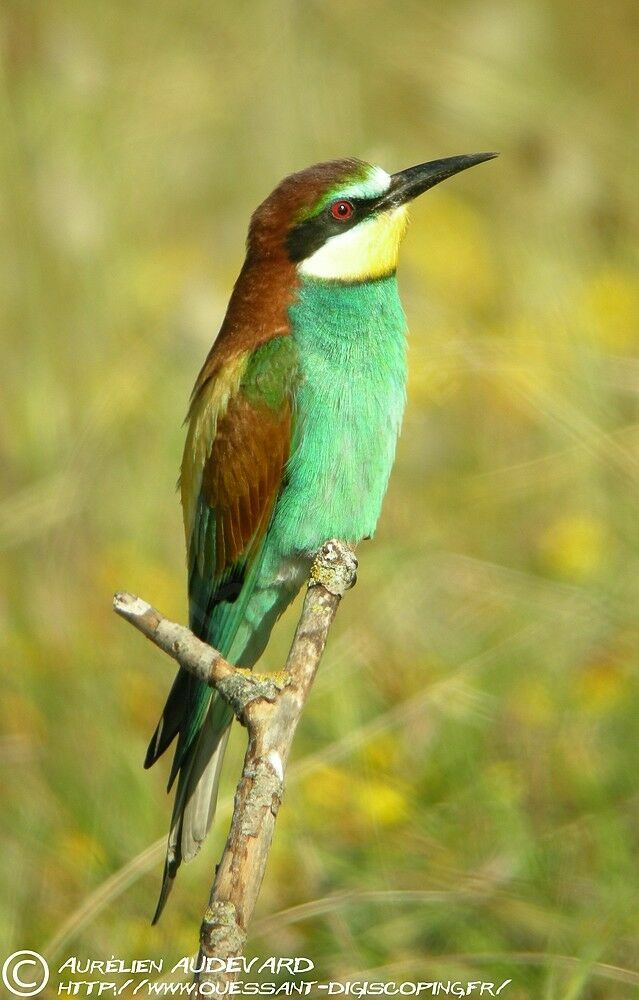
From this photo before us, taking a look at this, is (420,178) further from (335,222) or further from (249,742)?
(249,742)

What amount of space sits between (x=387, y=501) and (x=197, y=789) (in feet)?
5.38

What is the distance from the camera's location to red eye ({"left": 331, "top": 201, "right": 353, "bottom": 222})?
2.67 metres

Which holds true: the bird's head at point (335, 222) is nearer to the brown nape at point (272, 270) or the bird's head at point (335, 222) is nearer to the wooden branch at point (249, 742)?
the brown nape at point (272, 270)

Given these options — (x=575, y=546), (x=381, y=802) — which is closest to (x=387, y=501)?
(x=575, y=546)

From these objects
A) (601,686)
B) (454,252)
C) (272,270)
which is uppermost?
(454,252)

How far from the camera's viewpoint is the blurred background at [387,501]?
2.78 meters

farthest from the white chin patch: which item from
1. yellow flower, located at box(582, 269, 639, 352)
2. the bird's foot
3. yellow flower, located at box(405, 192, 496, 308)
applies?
yellow flower, located at box(405, 192, 496, 308)

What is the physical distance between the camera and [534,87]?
504 cm

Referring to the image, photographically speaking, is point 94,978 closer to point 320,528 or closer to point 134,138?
point 320,528

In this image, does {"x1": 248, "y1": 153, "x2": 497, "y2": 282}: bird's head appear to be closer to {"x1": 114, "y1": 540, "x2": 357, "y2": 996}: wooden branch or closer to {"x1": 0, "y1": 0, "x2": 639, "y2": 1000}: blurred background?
{"x1": 0, "y1": 0, "x2": 639, "y2": 1000}: blurred background

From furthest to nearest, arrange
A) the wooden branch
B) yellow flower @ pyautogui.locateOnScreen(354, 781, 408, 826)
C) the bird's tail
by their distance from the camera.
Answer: yellow flower @ pyautogui.locateOnScreen(354, 781, 408, 826), the bird's tail, the wooden branch

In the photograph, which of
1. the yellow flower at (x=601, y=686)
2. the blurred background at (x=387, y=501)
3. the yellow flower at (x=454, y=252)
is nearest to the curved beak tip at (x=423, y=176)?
the blurred background at (x=387, y=501)

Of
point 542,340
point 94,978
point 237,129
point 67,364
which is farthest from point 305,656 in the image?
point 237,129

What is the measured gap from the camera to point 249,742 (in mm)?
1741
